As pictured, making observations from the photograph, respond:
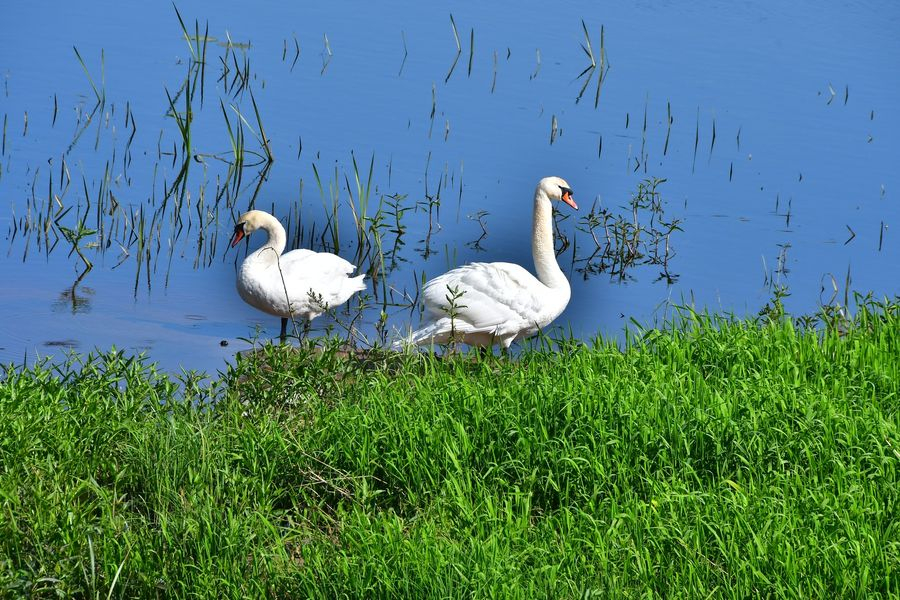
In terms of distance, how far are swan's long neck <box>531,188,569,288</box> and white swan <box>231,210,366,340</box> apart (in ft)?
4.03

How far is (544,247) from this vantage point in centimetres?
826

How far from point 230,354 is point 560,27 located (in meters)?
10.5

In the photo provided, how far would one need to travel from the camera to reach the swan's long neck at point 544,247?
26.6 ft

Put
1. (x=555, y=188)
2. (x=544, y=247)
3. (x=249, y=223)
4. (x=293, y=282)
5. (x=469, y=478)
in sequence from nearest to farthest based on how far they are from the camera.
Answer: (x=469, y=478)
(x=293, y=282)
(x=544, y=247)
(x=555, y=188)
(x=249, y=223)

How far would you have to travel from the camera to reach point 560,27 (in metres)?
17.1

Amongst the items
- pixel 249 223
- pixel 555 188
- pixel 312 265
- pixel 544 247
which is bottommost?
pixel 312 265

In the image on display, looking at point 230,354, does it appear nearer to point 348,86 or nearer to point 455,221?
point 455,221

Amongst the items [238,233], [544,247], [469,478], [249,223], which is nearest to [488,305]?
[544,247]

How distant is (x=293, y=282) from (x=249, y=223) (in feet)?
3.56

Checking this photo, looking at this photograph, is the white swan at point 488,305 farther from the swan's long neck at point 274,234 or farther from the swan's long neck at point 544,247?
the swan's long neck at point 274,234

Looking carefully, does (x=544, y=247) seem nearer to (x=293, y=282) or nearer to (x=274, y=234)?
(x=293, y=282)

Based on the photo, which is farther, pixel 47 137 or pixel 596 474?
pixel 47 137

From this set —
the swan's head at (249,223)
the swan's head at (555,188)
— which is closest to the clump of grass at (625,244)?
the swan's head at (555,188)

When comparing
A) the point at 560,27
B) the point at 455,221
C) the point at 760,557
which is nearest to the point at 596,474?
the point at 760,557
